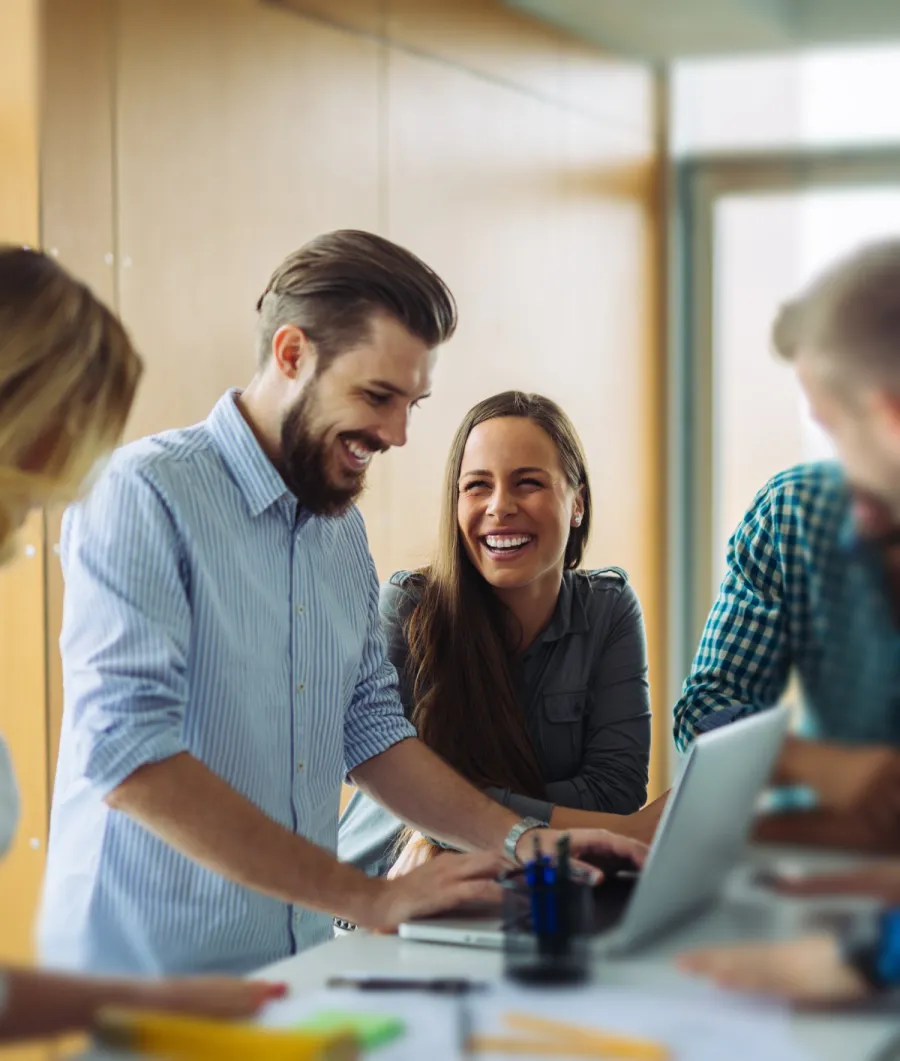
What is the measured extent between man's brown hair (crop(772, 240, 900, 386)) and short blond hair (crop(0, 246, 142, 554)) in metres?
0.65

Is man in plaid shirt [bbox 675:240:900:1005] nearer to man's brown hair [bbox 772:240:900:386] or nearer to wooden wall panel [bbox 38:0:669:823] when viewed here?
man's brown hair [bbox 772:240:900:386]

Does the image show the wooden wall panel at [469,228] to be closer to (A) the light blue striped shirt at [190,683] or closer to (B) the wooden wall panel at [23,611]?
(B) the wooden wall panel at [23,611]

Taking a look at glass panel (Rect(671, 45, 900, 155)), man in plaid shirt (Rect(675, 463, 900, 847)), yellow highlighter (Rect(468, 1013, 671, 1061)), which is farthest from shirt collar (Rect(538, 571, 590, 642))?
yellow highlighter (Rect(468, 1013, 671, 1061))

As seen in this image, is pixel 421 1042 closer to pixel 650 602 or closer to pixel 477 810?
pixel 477 810

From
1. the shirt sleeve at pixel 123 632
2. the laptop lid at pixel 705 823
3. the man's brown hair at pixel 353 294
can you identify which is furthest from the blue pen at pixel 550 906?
the man's brown hair at pixel 353 294

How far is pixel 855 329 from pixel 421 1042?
0.70m

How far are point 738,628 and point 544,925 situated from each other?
58 centimetres

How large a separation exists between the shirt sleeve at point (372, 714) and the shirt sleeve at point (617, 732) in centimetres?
34

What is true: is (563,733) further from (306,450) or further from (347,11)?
(347,11)

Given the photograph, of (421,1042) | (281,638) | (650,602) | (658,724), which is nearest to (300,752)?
(281,638)

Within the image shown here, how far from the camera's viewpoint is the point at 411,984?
1312 millimetres

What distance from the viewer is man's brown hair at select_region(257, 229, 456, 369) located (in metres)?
1.69

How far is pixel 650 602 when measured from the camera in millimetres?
5039

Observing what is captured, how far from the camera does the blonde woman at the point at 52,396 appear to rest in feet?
4.17
